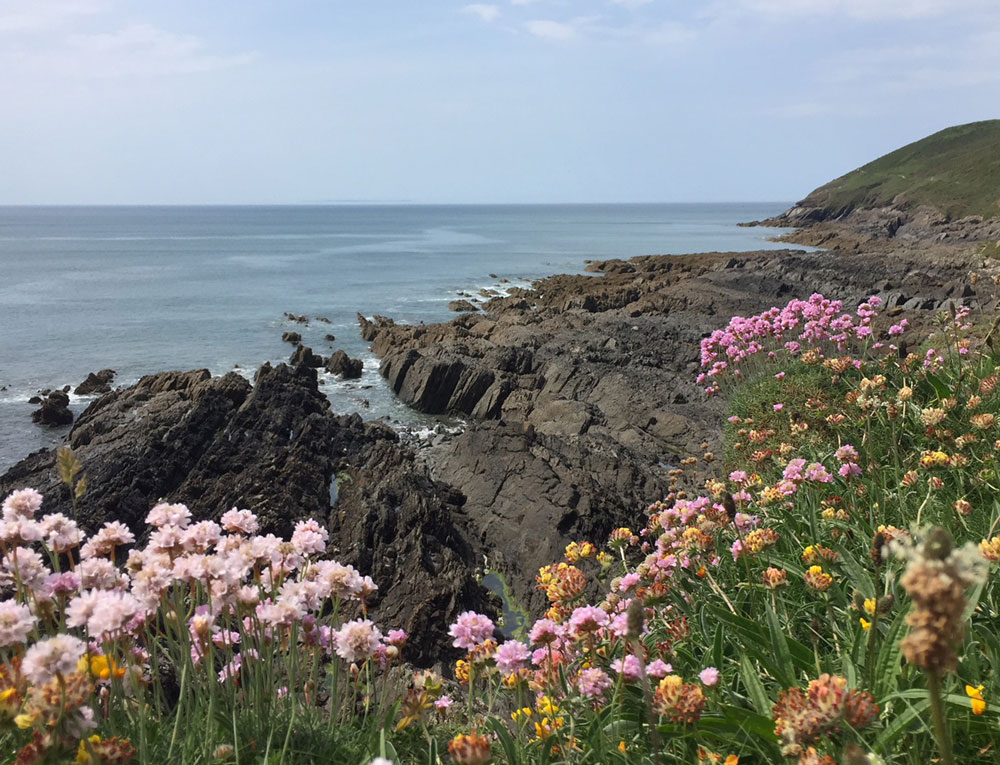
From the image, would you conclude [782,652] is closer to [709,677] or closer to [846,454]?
[709,677]

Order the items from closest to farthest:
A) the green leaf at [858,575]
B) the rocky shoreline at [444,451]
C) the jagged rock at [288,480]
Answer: the green leaf at [858,575] → the jagged rock at [288,480] → the rocky shoreline at [444,451]

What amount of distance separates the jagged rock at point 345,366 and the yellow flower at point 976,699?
27.4 m

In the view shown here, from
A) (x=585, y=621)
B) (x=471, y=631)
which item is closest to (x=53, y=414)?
(x=471, y=631)

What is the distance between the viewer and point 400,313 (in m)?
43.0

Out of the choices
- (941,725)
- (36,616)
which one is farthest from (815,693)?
(36,616)

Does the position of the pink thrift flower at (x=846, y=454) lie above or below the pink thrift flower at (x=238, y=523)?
below

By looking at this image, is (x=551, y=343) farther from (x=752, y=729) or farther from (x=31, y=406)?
(x=752, y=729)

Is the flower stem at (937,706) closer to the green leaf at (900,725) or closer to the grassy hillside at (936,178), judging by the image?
the green leaf at (900,725)

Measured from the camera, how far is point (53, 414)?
2330 cm

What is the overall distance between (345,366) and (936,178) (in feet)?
327

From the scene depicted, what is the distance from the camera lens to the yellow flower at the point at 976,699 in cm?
216

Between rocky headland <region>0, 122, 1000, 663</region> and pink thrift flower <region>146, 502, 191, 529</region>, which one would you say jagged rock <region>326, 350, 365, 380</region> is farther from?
pink thrift flower <region>146, 502, 191, 529</region>

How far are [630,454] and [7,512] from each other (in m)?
13.8

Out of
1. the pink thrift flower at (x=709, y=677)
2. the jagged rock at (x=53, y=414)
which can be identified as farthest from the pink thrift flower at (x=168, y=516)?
the jagged rock at (x=53, y=414)
